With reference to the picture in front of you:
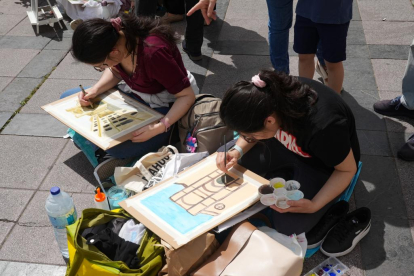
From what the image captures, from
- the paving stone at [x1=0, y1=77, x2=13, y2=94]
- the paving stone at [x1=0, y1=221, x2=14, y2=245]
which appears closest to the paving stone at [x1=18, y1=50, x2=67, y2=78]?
the paving stone at [x1=0, y1=77, x2=13, y2=94]

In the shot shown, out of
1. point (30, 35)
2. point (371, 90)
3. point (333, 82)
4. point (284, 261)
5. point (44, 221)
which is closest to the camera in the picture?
point (284, 261)

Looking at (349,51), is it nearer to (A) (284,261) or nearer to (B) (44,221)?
(A) (284,261)

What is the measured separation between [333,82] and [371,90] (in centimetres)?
69

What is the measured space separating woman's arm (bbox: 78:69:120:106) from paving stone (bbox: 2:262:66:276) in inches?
50.7

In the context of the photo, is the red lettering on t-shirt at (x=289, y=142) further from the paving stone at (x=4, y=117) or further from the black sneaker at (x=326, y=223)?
the paving stone at (x=4, y=117)

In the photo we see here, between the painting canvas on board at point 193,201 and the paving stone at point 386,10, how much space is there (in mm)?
3526

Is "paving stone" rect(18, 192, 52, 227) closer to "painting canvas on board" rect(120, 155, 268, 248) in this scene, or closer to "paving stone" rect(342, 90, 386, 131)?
"painting canvas on board" rect(120, 155, 268, 248)

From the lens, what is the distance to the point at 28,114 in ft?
13.7

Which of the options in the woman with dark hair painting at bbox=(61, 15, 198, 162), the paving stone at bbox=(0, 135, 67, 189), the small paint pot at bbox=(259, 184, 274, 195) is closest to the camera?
the small paint pot at bbox=(259, 184, 274, 195)

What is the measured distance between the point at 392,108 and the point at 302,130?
1.72 metres

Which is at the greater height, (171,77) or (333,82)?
(171,77)

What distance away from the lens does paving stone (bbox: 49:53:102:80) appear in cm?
468

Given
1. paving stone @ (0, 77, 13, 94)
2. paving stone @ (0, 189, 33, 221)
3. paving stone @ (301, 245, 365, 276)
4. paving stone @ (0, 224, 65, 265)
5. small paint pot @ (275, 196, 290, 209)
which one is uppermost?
small paint pot @ (275, 196, 290, 209)

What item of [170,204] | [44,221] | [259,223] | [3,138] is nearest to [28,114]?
[3,138]
